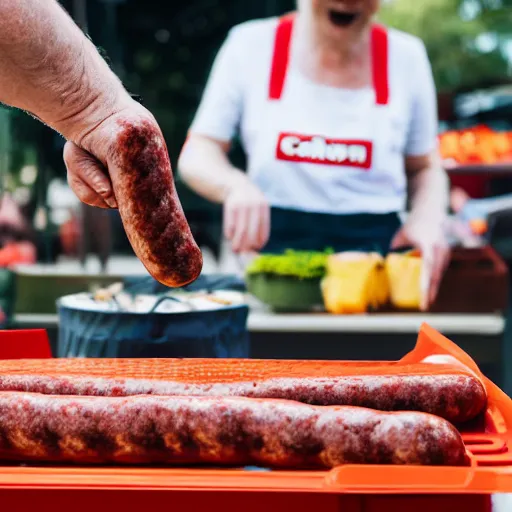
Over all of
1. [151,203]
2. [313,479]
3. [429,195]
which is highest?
[429,195]

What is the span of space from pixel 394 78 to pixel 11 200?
197cm

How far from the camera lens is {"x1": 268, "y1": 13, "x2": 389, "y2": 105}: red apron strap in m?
3.91

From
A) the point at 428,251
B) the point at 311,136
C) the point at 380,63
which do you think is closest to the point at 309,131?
the point at 311,136

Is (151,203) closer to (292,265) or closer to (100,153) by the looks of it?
(100,153)

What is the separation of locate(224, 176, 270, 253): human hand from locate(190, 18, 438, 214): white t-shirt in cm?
5

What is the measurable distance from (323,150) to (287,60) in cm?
48

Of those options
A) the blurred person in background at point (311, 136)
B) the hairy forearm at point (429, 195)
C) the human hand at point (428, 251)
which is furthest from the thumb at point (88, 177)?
the hairy forearm at point (429, 195)

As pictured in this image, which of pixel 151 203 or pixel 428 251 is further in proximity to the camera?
pixel 428 251

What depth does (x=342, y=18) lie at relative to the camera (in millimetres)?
3869

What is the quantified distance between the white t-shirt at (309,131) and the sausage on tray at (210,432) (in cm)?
240

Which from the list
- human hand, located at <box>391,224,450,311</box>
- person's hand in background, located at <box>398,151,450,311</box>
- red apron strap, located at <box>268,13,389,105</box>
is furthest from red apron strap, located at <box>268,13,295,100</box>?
human hand, located at <box>391,224,450,311</box>


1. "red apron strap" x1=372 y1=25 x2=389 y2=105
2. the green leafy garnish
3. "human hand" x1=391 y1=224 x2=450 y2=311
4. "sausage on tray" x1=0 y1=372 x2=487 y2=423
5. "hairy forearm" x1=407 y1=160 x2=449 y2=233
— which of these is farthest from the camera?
"hairy forearm" x1=407 y1=160 x2=449 y2=233

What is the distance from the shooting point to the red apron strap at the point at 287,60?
3.91 m

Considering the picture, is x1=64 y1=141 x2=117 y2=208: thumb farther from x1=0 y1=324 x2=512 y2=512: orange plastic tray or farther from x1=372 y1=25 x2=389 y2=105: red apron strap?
x1=372 y1=25 x2=389 y2=105: red apron strap
